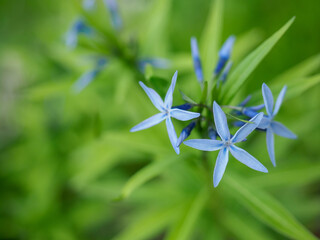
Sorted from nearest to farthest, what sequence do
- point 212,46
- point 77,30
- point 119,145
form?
point 212,46, point 119,145, point 77,30

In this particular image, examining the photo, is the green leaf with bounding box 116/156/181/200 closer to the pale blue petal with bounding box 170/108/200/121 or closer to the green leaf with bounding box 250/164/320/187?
the pale blue petal with bounding box 170/108/200/121

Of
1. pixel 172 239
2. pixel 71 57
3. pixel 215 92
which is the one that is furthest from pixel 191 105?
pixel 71 57

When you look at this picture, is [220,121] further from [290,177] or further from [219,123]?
[290,177]

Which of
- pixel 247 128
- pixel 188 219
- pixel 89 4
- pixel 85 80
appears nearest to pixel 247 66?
pixel 247 128

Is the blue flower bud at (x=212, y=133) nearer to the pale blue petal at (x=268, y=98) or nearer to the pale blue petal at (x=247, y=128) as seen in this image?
the pale blue petal at (x=247, y=128)

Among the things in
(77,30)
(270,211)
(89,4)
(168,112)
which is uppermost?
(89,4)

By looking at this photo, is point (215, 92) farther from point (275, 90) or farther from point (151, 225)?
point (151, 225)

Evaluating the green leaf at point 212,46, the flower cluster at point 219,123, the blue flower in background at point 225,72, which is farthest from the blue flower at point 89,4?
the blue flower in background at point 225,72

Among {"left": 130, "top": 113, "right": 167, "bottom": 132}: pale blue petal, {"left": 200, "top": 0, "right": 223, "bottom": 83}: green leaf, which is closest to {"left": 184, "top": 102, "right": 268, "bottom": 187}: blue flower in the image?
{"left": 130, "top": 113, "right": 167, "bottom": 132}: pale blue petal
